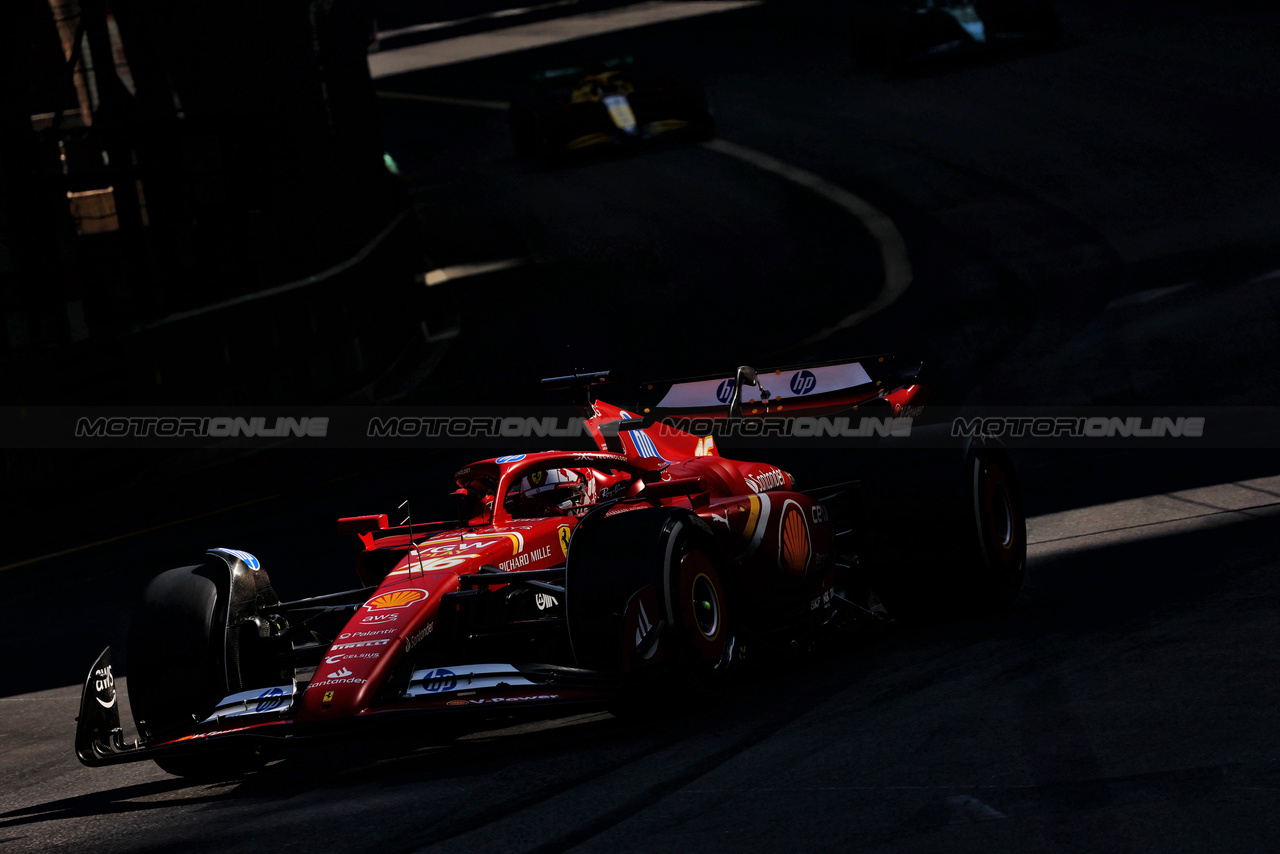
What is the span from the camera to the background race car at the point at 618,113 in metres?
23.1

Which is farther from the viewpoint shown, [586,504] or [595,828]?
[586,504]

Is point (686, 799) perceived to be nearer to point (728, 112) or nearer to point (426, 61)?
point (728, 112)

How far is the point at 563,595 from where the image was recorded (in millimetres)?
6297

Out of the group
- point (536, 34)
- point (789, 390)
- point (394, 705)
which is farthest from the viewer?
point (536, 34)

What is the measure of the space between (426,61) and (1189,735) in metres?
38.4

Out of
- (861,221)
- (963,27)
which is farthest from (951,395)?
(963,27)

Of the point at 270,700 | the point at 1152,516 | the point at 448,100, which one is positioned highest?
the point at 448,100

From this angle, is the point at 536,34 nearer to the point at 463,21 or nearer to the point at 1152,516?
the point at 463,21

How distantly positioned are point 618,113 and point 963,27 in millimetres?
7134

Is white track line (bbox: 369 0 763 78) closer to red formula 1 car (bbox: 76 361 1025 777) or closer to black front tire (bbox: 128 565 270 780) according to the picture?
red formula 1 car (bbox: 76 361 1025 777)

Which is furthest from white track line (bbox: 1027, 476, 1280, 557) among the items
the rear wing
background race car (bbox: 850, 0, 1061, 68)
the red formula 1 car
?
background race car (bbox: 850, 0, 1061, 68)

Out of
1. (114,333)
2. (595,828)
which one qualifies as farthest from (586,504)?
(114,333)

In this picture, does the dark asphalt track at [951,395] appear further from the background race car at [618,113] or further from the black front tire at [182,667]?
the background race car at [618,113]

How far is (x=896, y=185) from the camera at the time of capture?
70.4 feet
